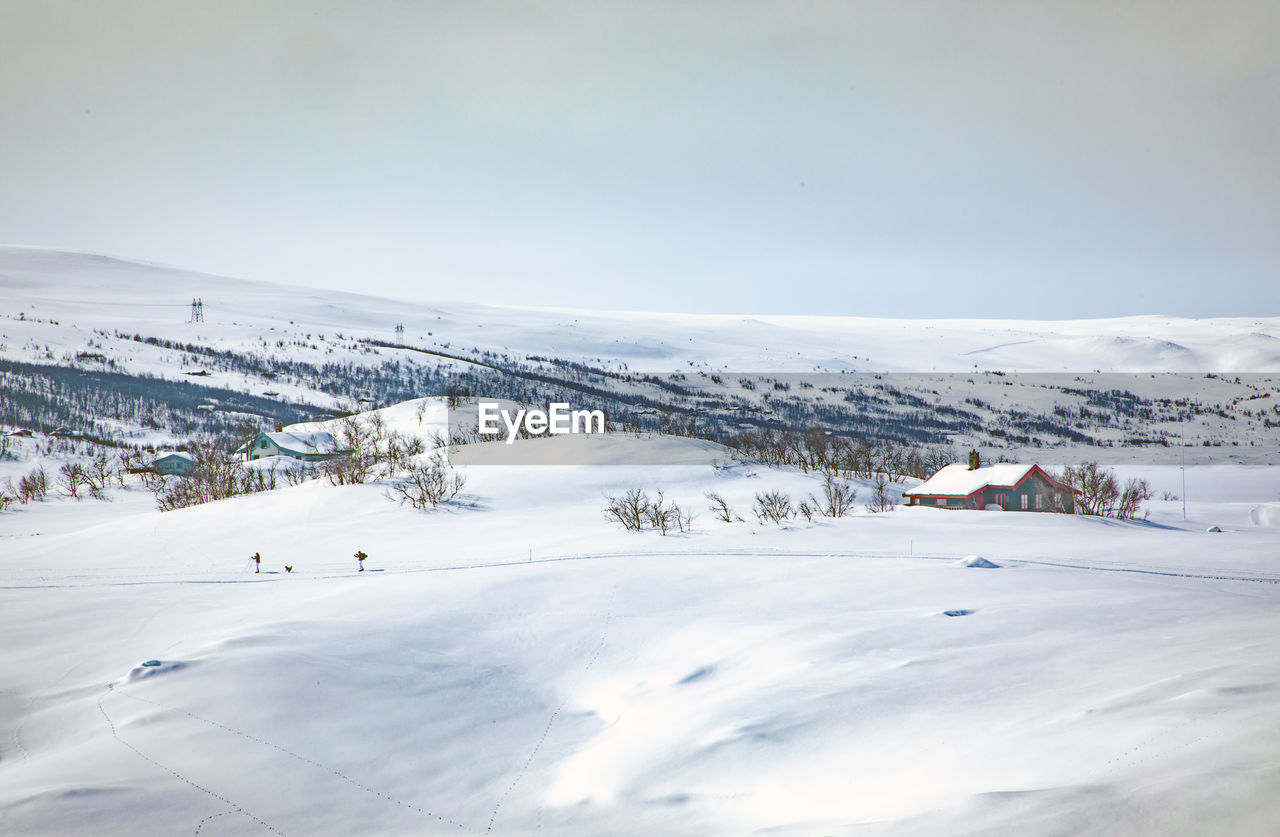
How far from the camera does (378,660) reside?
18.3 meters

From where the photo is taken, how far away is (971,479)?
153ft

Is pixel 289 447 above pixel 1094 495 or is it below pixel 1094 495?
below

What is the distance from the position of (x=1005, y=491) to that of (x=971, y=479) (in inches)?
87.4

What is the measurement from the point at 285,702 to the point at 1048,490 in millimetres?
44351

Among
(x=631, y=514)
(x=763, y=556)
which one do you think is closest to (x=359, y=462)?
(x=631, y=514)

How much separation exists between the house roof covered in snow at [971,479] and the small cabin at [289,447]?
198 ft

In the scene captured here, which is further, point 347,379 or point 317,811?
point 347,379

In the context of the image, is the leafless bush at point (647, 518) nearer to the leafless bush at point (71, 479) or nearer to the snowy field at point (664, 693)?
the snowy field at point (664, 693)

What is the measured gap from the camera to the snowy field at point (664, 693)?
10234 mm

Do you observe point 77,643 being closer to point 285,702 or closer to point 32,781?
point 285,702

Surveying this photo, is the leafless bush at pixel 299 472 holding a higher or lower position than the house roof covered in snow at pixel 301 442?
lower

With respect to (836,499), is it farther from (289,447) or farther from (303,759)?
(289,447)

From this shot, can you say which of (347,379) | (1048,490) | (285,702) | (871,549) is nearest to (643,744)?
(285,702)

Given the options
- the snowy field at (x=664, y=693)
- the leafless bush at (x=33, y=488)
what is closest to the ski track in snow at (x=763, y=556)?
the snowy field at (x=664, y=693)
